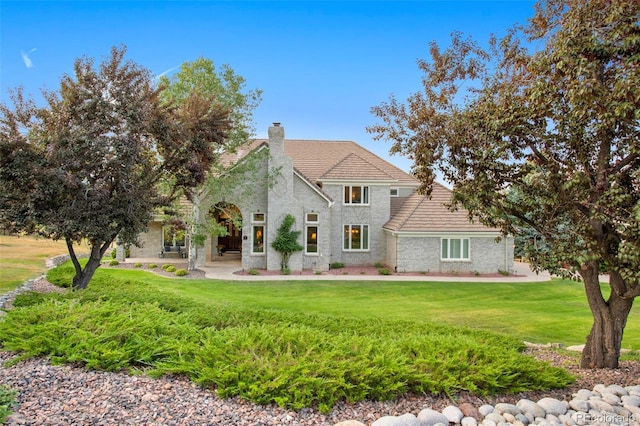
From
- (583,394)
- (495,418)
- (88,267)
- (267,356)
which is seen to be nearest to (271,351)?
(267,356)

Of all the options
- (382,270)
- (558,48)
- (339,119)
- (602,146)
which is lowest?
(382,270)

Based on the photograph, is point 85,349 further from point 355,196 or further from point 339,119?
point 355,196

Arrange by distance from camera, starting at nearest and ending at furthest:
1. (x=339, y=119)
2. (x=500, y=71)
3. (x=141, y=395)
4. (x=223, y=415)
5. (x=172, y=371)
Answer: (x=223, y=415), (x=141, y=395), (x=172, y=371), (x=500, y=71), (x=339, y=119)

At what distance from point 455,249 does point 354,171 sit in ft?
24.3

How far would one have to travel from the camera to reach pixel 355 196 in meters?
25.9

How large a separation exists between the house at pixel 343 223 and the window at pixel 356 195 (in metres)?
0.06

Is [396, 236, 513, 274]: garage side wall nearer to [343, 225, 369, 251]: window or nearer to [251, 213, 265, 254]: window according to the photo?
[343, 225, 369, 251]: window

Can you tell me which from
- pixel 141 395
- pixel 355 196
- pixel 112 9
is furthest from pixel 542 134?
pixel 355 196

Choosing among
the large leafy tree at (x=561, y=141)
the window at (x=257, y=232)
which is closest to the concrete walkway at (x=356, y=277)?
the window at (x=257, y=232)

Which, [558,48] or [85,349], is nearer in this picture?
[85,349]

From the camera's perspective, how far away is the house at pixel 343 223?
76.7 feet

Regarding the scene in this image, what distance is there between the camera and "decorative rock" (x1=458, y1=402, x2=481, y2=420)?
505cm

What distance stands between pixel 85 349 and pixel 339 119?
14.9 metres

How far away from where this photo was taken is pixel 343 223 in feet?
84.6
